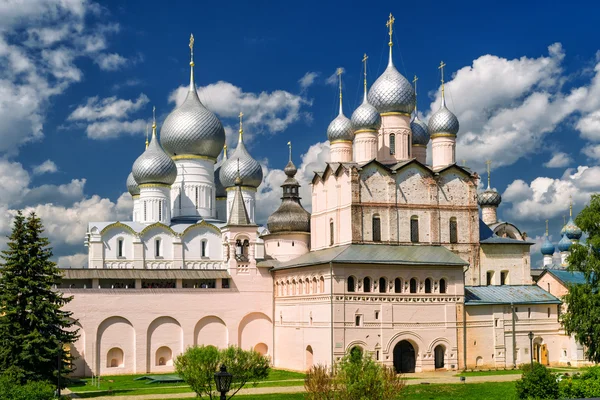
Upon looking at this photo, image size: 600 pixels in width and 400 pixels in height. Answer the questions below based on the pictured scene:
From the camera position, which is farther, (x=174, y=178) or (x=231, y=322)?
(x=174, y=178)

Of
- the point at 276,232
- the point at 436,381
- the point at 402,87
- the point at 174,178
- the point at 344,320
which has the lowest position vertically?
the point at 436,381

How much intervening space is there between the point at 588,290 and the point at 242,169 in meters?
21.9

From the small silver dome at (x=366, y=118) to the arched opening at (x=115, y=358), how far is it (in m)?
14.3

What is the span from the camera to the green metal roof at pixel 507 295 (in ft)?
118

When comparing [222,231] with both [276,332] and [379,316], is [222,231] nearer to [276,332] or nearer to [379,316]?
[276,332]

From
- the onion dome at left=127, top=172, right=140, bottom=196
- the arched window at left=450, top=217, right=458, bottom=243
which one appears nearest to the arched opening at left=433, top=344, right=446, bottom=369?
the arched window at left=450, top=217, right=458, bottom=243

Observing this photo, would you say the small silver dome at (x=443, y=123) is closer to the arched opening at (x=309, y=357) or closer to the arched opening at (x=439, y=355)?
the arched opening at (x=439, y=355)

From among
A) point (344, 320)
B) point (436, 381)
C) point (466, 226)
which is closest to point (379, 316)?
point (344, 320)

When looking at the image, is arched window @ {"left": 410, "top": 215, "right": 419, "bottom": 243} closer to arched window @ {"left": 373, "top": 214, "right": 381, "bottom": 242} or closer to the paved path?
arched window @ {"left": 373, "top": 214, "right": 381, "bottom": 242}

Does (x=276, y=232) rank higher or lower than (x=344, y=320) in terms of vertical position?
higher

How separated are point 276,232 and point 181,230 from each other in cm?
580

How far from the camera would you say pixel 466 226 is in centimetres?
3738

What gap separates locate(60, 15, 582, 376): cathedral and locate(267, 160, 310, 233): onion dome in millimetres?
68

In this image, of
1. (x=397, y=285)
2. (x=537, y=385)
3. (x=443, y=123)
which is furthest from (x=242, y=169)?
(x=537, y=385)
